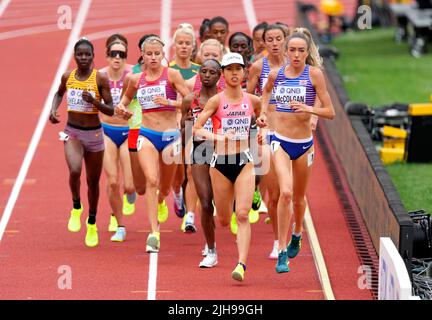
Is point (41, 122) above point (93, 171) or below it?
below

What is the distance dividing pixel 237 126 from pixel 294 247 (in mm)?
1803

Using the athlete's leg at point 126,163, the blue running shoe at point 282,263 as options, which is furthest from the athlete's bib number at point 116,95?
the blue running shoe at point 282,263

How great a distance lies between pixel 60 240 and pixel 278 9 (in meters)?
19.8

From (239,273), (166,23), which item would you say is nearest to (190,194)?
(239,273)

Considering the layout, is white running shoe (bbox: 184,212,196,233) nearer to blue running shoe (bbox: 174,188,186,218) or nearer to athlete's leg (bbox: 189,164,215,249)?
blue running shoe (bbox: 174,188,186,218)

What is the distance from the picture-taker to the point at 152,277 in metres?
14.0

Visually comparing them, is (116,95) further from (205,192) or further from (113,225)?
(205,192)

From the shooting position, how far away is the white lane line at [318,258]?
533 inches

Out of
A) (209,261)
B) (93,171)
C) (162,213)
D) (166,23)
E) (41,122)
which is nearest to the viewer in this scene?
(209,261)

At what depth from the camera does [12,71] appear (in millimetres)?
27703

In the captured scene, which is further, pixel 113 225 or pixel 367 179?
pixel 367 179

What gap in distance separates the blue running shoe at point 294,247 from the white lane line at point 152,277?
4.96 feet

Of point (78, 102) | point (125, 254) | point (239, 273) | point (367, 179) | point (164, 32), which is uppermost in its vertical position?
point (78, 102)

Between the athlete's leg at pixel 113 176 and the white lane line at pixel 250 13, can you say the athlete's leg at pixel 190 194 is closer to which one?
the athlete's leg at pixel 113 176
